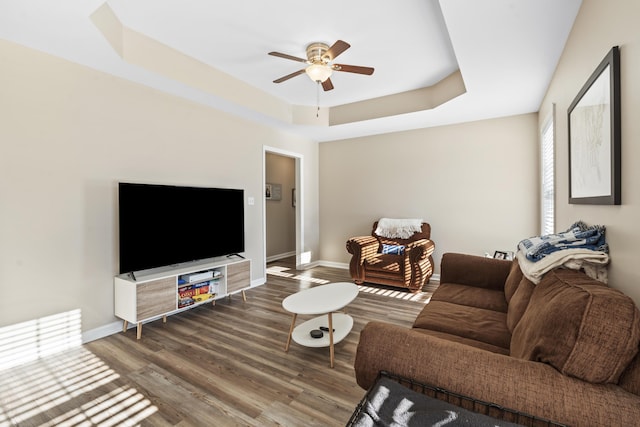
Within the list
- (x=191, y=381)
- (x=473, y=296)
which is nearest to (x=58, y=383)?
(x=191, y=381)

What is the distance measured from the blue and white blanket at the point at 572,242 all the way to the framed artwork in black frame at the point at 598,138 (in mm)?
149

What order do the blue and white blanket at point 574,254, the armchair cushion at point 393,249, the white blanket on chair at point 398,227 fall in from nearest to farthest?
1. the blue and white blanket at point 574,254
2. the armchair cushion at point 393,249
3. the white blanket on chair at point 398,227

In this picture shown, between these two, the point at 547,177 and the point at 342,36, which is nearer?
the point at 342,36

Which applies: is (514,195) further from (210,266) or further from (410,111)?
(210,266)

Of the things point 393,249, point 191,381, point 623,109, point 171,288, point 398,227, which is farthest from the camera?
point 398,227

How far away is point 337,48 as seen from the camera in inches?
96.1

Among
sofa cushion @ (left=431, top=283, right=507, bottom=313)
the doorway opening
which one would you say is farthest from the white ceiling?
the doorway opening

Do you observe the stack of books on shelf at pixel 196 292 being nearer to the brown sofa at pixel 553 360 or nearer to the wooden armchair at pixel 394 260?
the wooden armchair at pixel 394 260

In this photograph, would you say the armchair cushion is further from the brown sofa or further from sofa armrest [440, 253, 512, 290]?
the brown sofa

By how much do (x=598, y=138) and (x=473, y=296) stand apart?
1370 mm

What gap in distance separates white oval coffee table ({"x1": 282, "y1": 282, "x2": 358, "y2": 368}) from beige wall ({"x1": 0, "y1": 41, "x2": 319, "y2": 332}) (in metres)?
1.84

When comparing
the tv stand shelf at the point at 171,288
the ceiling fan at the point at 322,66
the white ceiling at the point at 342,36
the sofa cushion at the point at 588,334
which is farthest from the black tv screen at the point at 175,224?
the sofa cushion at the point at 588,334

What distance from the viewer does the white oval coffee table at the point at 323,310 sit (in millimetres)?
2303

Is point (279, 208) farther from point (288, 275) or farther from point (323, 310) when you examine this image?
point (323, 310)
